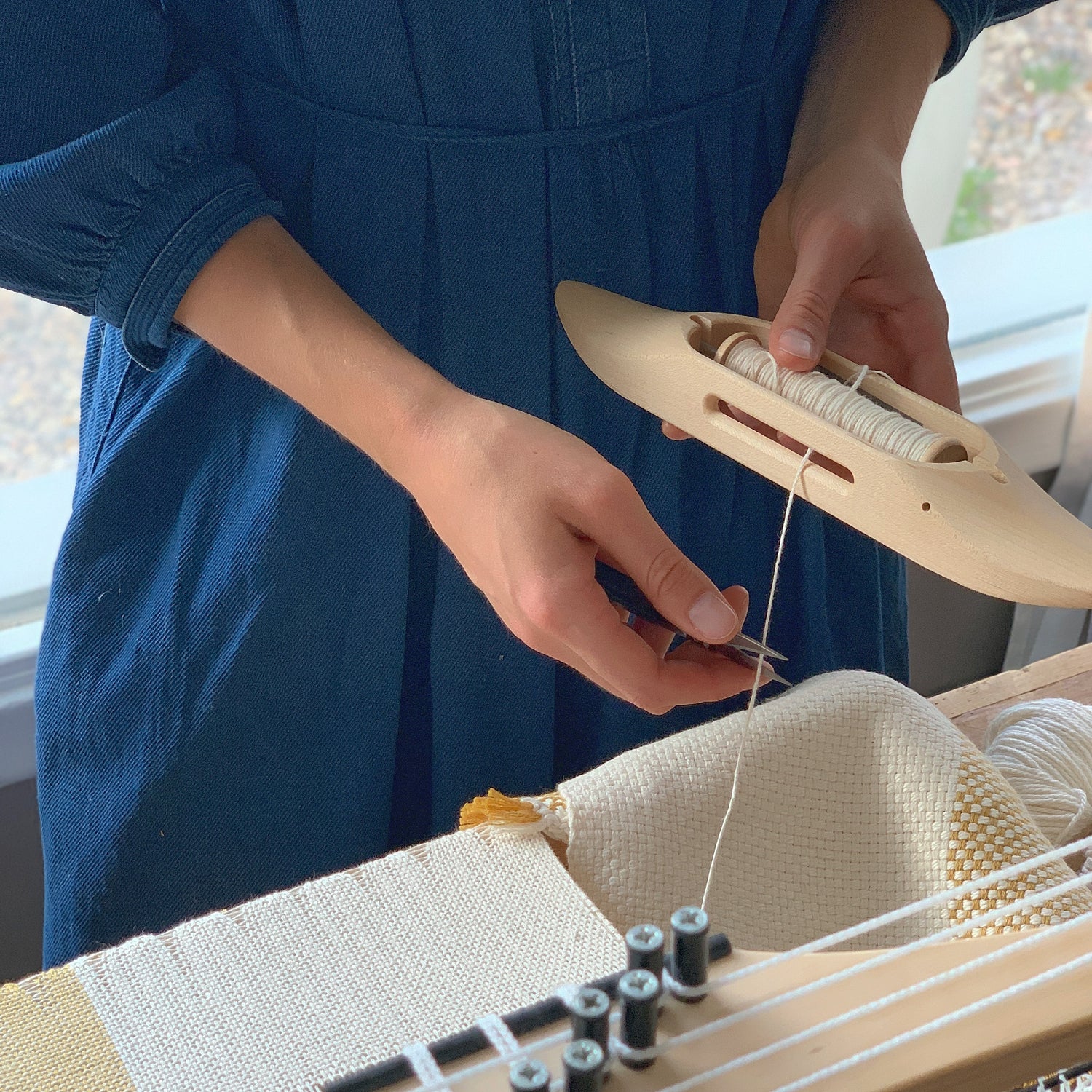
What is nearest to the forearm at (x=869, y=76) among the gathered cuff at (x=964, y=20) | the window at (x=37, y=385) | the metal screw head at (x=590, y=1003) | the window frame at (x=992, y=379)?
the gathered cuff at (x=964, y=20)

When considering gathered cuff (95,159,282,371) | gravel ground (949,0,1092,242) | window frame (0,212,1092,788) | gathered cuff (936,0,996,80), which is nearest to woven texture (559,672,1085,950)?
gathered cuff (95,159,282,371)

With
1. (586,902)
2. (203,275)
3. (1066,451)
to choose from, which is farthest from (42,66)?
(1066,451)

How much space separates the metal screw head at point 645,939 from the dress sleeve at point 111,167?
393 millimetres

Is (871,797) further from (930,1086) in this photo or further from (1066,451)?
(1066,451)

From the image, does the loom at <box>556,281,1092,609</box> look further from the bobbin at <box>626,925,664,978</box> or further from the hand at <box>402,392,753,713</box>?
the bobbin at <box>626,925,664,978</box>

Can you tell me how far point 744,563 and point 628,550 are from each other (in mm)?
303

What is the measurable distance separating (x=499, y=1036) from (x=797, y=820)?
217 millimetres

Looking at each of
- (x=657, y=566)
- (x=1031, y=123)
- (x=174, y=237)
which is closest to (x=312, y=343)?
(x=174, y=237)

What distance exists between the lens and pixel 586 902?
54cm

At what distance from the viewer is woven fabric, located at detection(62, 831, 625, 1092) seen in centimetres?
47

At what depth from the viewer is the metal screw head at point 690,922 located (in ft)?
1.42

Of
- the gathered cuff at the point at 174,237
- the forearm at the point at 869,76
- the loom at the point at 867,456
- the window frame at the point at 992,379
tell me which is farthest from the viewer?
the window frame at the point at 992,379

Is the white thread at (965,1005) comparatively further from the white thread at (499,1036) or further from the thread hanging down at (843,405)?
the thread hanging down at (843,405)

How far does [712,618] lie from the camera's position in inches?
21.6
